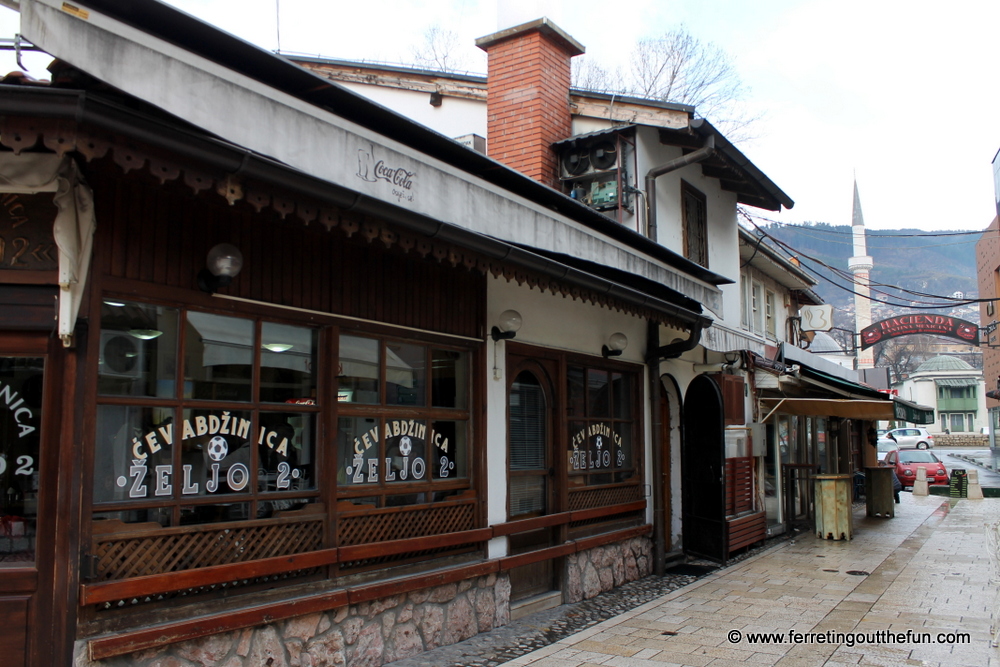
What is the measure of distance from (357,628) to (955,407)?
80979 mm

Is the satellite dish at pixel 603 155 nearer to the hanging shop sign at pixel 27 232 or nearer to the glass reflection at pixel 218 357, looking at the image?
the glass reflection at pixel 218 357

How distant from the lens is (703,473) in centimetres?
1128

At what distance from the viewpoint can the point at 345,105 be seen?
566cm

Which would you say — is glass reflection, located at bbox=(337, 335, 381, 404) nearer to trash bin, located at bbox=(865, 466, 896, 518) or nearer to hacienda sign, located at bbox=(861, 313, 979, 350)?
trash bin, located at bbox=(865, 466, 896, 518)

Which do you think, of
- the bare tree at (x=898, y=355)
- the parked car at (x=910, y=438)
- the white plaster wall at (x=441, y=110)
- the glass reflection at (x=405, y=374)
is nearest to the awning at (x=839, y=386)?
the white plaster wall at (x=441, y=110)

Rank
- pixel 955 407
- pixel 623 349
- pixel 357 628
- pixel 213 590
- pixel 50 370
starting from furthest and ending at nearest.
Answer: pixel 955 407 < pixel 623 349 < pixel 357 628 < pixel 213 590 < pixel 50 370

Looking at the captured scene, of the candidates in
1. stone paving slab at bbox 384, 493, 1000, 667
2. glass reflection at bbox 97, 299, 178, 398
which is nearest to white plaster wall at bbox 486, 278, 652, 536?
stone paving slab at bbox 384, 493, 1000, 667

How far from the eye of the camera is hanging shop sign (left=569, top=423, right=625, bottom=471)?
29.6 feet

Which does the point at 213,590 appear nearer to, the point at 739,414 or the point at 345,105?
the point at 345,105

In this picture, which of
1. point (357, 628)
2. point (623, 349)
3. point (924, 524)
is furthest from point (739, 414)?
point (357, 628)

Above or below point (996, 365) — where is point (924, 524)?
below

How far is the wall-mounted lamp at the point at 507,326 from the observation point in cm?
754

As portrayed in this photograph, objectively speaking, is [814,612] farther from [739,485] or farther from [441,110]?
[441,110]

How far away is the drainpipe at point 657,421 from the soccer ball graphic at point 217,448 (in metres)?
6.42
